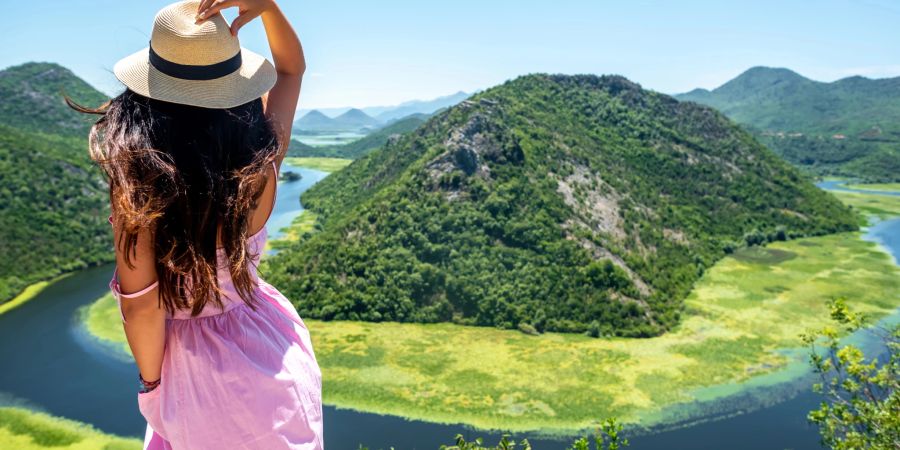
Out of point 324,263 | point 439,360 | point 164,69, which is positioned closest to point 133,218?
point 164,69

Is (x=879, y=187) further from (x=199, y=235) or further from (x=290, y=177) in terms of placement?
(x=199, y=235)

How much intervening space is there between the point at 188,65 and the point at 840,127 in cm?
16165

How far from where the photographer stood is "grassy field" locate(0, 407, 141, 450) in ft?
65.9

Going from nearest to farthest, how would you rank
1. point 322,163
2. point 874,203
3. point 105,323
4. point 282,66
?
point 282,66 < point 105,323 < point 874,203 < point 322,163

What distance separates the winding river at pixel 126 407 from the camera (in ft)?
66.2

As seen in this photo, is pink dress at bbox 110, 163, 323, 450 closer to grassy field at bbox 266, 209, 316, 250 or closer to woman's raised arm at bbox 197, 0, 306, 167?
woman's raised arm at bbox 197, 0, 306, 167

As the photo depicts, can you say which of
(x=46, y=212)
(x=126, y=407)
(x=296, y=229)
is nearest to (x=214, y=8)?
(x=126, y=407)

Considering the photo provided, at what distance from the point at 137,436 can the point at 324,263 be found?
44.0ft

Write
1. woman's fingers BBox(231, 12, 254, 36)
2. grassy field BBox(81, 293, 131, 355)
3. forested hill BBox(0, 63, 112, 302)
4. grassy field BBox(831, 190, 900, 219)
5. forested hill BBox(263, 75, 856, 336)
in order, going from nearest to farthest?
1. woman's fingers BBox(231, 12, 254, 36)
2. grassy field BBox(81, 293, 131, 355)
3. forested hill BBox(263, 75, 856, 336)
4. forested hill BBox(0, 63, 112, 302)
5. grassy field BBox(831, 190, 900, 219)

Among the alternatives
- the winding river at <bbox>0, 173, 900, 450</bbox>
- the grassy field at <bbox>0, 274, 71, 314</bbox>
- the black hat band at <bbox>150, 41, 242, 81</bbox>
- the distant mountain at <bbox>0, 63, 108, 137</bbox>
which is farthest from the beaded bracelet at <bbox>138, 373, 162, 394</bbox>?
the distant mountain at <bbox>0, 63, 108, 137</bbox>

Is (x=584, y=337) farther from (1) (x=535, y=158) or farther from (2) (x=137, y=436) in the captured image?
(2) (x=137, y=436)

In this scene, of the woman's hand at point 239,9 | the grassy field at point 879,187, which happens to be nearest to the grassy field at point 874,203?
the grassy field at point 879,187

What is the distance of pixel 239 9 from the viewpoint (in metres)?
2.34

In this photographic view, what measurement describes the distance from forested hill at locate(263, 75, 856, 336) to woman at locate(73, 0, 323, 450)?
89.3 feet
